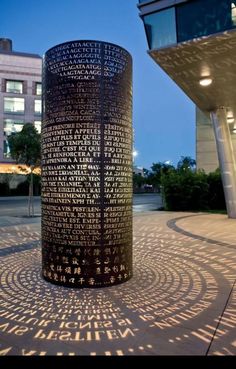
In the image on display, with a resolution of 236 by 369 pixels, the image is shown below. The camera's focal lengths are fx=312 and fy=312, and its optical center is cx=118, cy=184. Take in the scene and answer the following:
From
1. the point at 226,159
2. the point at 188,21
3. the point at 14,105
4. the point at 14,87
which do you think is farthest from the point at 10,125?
the point at 188,21

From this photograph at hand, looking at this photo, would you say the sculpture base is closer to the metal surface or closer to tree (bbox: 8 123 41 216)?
the metal surface

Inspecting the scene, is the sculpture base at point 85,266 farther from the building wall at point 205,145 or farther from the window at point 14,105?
the window at point 14,105

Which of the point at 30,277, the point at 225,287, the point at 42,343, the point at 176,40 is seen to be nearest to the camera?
the point at 42,343

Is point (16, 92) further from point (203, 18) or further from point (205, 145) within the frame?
point (203, 18)

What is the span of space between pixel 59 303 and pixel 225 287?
2420 millimetres

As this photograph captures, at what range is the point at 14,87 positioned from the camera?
47.0 m

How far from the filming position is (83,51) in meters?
4.76

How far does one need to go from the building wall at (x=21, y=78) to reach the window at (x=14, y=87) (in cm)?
48

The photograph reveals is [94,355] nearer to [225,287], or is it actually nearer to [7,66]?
[225,287]

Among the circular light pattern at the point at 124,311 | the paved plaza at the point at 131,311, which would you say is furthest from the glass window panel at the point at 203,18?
the circular light pattern at the point at 124,311

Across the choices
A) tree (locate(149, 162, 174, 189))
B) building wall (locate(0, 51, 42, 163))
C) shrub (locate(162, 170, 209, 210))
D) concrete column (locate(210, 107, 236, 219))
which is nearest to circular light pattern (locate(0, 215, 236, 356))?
concrete column (locate(210, 107, 236, 219))

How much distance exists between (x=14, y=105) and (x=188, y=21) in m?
42.0
